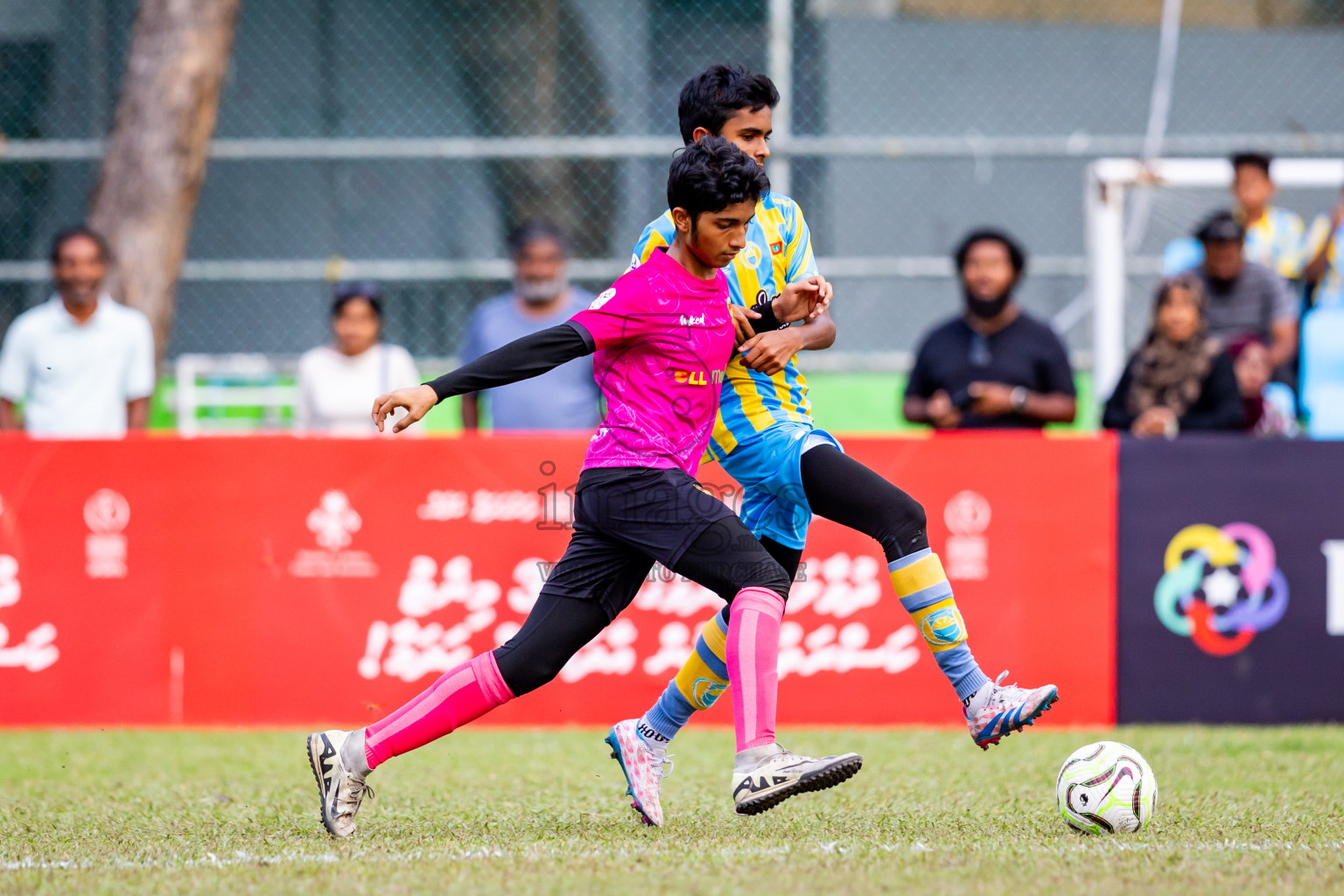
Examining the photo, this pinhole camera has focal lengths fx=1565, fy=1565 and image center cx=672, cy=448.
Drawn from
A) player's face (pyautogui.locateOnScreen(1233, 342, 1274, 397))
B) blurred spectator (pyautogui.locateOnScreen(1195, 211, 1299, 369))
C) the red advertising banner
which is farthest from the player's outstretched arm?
blurred spectator (pyautogui.locateOnScreen(1195, 211, 1299, 369))

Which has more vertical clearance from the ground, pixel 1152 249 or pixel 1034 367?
pixel 1152 249

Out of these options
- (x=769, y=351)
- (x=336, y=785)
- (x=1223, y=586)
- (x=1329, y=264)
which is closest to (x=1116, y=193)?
(x=1329, y=264)

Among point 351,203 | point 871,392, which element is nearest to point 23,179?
point 351,203

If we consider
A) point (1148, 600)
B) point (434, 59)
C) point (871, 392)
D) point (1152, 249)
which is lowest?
point (1148, 600)

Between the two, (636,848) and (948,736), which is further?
(948,736)

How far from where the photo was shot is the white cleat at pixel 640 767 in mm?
4629

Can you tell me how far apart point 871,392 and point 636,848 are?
6.95 m

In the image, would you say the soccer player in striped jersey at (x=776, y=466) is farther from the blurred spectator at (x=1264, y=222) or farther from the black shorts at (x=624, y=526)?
the blurred spectator at (x=1264, y=222)

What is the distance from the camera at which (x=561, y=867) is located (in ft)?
12.6

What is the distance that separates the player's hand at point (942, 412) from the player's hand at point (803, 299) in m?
3.29

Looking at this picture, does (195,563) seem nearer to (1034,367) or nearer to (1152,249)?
(1034,367)

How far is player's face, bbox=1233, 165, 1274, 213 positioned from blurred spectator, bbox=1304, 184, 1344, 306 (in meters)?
0.47

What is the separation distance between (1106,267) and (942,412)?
8.84ft

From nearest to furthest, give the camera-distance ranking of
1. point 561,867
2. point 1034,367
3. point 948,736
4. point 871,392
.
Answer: point 561,867, point 948,736, point 1034,367, point 871,392
